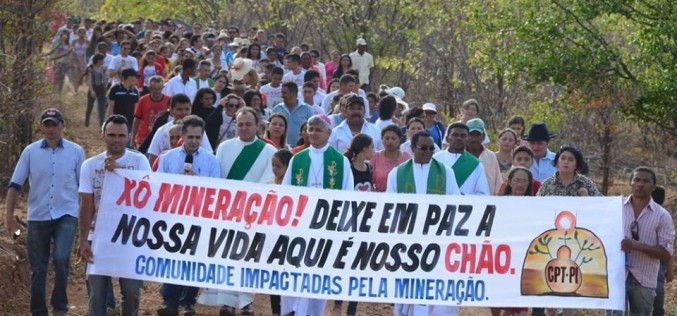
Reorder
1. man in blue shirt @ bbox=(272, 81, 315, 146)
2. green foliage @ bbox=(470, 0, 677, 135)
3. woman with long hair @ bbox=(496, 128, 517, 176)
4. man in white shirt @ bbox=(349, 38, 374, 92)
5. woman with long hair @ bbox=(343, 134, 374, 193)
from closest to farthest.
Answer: woman with long hair @ bbox=(343, 134, 374, 193) < woman with long hair @ bbox=(496, 128, 517, 176) < green foliage @ bbox=(470, 0, 677, 135) < man in blue shirt @ bbox=(272, 81, 315, 146) < man in white shirt @ bbox=(349, 38, 374, 92)

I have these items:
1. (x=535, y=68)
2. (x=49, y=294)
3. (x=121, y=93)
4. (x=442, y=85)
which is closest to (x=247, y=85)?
(x=121, y=93)

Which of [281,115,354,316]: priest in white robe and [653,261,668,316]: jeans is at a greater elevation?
[281,115,354,316]: priest in white robe

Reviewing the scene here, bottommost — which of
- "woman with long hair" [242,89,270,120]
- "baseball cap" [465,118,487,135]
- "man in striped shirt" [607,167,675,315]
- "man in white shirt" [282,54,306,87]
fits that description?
"man in striped shirt" [607,167,675,315]

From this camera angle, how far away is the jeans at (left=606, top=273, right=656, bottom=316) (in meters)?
10.7

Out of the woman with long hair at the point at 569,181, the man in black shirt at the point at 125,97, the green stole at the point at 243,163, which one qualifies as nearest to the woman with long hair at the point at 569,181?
the woman with long hair at the point at 569,181

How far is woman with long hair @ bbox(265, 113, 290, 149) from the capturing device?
44.1ft

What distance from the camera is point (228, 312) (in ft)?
40.1

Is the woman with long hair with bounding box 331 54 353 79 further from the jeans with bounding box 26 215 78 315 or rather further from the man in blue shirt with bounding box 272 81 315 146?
the jeans with bounding box 26 215 78 315

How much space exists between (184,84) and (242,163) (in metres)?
7.24

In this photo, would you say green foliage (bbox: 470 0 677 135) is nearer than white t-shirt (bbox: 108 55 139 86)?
Yes

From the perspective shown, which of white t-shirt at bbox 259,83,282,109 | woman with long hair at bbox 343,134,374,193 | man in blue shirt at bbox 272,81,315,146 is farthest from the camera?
white t-shirt at bbox 259,83,282,109

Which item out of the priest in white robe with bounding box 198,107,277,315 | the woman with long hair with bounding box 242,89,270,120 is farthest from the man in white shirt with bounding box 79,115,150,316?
the woman with long hair with bounding box 242,89,270,120

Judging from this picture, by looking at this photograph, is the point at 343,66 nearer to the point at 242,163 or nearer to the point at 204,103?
the point at 204,103

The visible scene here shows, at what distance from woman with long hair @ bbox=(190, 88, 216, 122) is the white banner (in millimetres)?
4764
